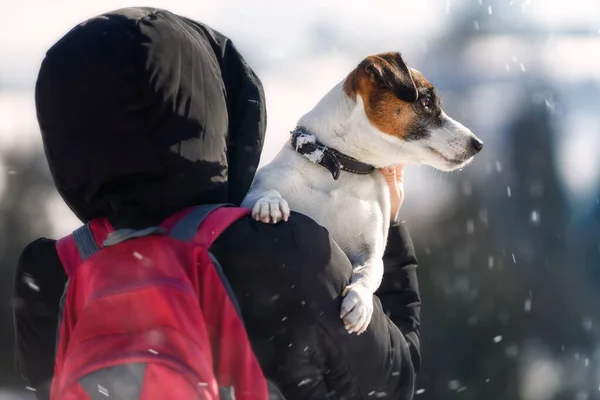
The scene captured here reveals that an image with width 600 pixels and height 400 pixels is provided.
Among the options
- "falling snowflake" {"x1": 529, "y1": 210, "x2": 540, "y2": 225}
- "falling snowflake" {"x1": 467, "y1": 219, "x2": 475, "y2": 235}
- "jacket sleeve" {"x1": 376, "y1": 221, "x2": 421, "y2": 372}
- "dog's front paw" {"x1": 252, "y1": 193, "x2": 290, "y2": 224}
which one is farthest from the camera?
"falling snowflake" {"x1": 529, "y1": 210, "x2": 540, "y2": 225}

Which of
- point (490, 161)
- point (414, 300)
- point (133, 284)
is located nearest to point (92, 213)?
point (133, 284)

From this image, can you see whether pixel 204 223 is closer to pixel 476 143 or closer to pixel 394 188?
pixel 394 188

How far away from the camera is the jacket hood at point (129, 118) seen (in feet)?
5.72

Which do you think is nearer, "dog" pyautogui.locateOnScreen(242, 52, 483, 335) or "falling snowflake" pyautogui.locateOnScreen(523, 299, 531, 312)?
"dog" pyautogui.locateOnScreen(242, 52, 483, 335)

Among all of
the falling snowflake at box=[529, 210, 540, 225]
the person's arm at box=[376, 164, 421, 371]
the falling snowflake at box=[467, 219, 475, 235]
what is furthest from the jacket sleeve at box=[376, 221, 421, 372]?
the falling snowflake at box=[529, 210, 540, 225]

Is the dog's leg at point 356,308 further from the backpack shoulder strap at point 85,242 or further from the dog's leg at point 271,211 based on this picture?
the backpack shoulder strap at point 85,242

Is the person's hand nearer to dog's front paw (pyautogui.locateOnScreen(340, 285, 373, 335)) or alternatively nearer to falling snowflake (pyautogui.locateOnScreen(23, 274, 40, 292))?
dog's front paw (pyautogui.locateOnScreen(340, 285, 373, 335))

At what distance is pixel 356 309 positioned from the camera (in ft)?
5.93

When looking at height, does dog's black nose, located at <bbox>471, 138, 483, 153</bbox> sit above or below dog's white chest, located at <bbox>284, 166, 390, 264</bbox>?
above

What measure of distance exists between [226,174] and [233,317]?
13.6 inches

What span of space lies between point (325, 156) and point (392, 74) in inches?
22.5

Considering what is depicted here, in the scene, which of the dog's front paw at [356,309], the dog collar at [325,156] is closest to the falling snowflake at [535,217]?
the dog collar at [325,156]

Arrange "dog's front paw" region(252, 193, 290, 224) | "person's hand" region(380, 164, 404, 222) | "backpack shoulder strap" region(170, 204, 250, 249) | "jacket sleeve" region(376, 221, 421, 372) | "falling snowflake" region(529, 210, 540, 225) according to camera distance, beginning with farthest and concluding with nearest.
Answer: "falling snowflake" region(529, 210, 540, 225) < "person's hand" region(380, 164, 404, 222) < "jacket sleeve" region(376, 221, 421, 372) < "dog's front paw" region(252, 193, 290, 224) < "backpack shoulder strap" region(170, 204, 250, 249)

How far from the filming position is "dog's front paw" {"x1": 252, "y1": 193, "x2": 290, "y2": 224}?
6.11 feet
